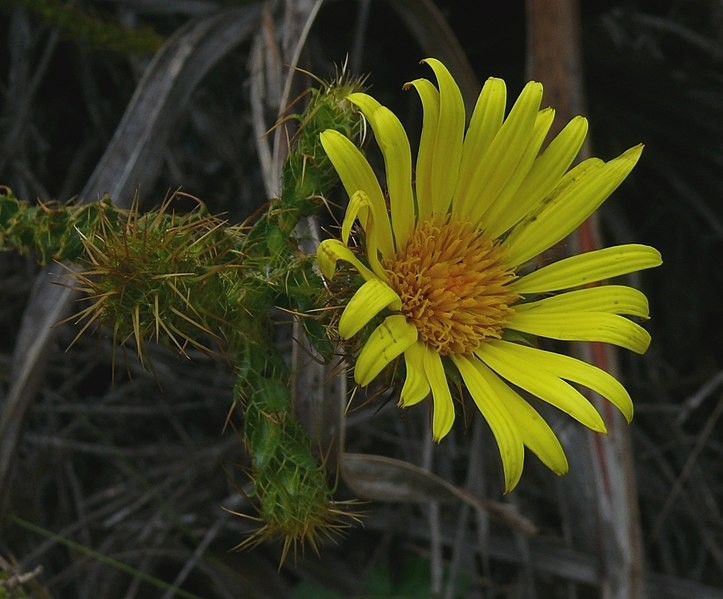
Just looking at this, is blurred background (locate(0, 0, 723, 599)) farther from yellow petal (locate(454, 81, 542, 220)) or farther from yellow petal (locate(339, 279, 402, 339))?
yellow petal (locate(339, 279, 402, 339))

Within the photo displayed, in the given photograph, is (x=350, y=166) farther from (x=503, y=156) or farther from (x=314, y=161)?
(x=503, y=156)

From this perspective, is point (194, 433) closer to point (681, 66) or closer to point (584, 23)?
point (584, 23)

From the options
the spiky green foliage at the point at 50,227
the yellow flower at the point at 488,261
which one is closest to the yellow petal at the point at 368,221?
the yellow flower at the point at 488,261

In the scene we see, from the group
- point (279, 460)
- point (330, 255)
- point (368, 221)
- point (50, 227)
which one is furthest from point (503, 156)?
point (50, 227)

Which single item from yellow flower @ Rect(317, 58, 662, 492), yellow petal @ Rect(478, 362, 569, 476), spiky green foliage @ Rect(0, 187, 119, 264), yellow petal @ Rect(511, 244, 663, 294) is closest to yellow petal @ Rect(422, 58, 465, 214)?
yellow flower @ Rect(317, 58, 662, 492)

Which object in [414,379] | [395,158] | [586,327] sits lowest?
[414,379]

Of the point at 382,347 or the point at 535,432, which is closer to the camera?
the point at 382,347
